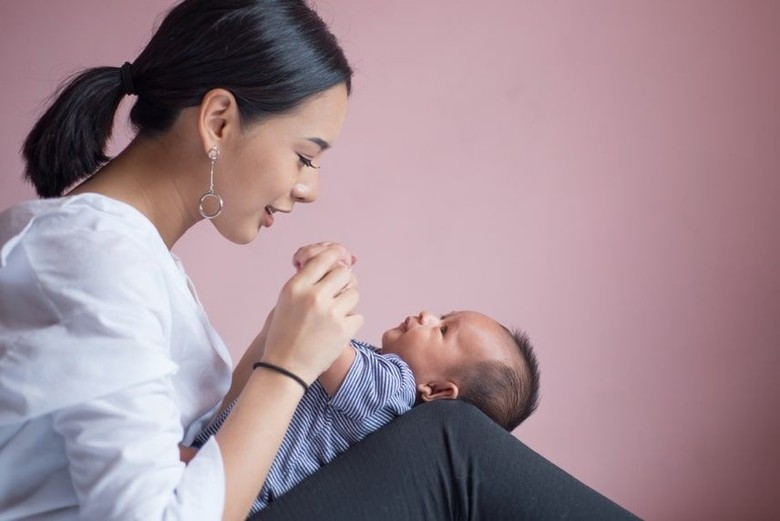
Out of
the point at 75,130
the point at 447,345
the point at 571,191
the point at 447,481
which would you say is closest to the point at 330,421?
the point at 447,481

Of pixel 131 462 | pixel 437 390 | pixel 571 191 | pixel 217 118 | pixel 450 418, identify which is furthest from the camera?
pixel 571 191

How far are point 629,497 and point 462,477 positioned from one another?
1335 mm

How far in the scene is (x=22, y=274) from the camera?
1043mm

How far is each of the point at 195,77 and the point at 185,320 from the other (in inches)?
11.6

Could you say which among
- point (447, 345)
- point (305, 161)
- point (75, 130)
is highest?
point (305, 161)

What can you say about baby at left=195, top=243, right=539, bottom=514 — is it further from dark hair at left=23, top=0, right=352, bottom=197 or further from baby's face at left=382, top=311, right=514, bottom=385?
dark hair at left=23, top=0, right=352, bottom=197

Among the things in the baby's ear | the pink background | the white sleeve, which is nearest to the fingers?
the white sleeve

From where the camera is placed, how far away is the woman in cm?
100

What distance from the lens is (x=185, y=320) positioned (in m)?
1.21

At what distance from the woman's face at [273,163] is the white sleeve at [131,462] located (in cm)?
31

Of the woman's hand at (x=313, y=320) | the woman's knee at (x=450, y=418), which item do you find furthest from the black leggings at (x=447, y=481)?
the woman's hand at (x=313, y=320)

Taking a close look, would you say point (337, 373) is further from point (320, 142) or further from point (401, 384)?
point (320, 142)

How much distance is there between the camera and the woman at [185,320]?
100cm

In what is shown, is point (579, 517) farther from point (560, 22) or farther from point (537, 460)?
point (560, 22)
